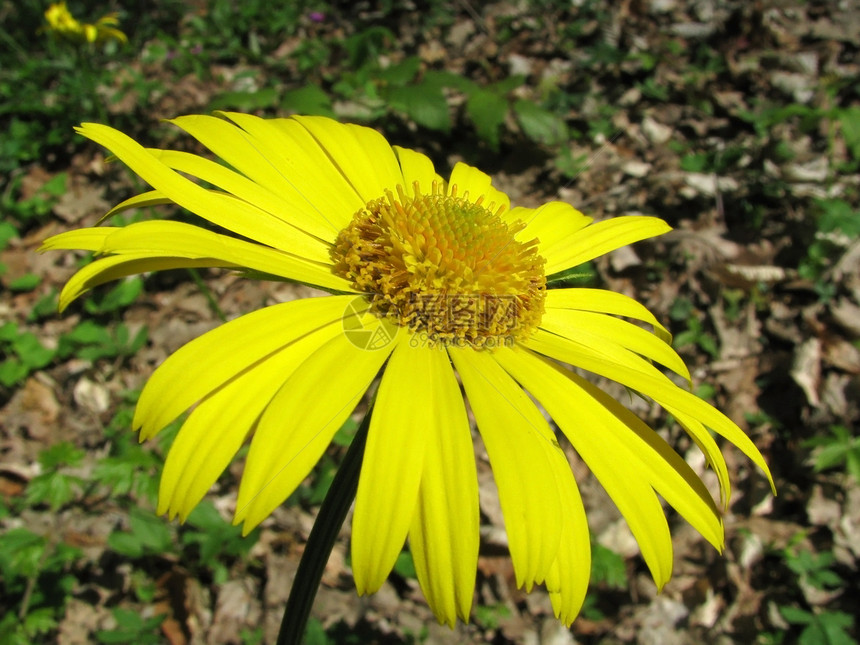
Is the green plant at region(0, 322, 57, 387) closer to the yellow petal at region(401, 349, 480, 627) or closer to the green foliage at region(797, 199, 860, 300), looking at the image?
the yellow petal at region(401, 349, 480, 627)

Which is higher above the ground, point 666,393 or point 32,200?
point 32,200

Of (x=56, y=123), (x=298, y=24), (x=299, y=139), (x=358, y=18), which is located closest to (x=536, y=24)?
(x=358, y=18)

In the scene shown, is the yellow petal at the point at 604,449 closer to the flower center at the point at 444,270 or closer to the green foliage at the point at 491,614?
the flower center at the point at 444,270

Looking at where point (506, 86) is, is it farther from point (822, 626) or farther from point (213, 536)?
point (822, 626)

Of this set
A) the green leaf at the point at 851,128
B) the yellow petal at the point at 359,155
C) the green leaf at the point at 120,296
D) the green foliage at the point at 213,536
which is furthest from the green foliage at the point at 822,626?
the green leaf at the point at 120,296

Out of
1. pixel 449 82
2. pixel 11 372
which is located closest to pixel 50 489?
pixel 11 372

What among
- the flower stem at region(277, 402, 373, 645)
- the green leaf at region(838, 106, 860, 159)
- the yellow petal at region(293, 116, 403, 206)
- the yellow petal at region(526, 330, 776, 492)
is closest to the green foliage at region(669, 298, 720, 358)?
the green leaf at region(838, 106, 860, 159)
